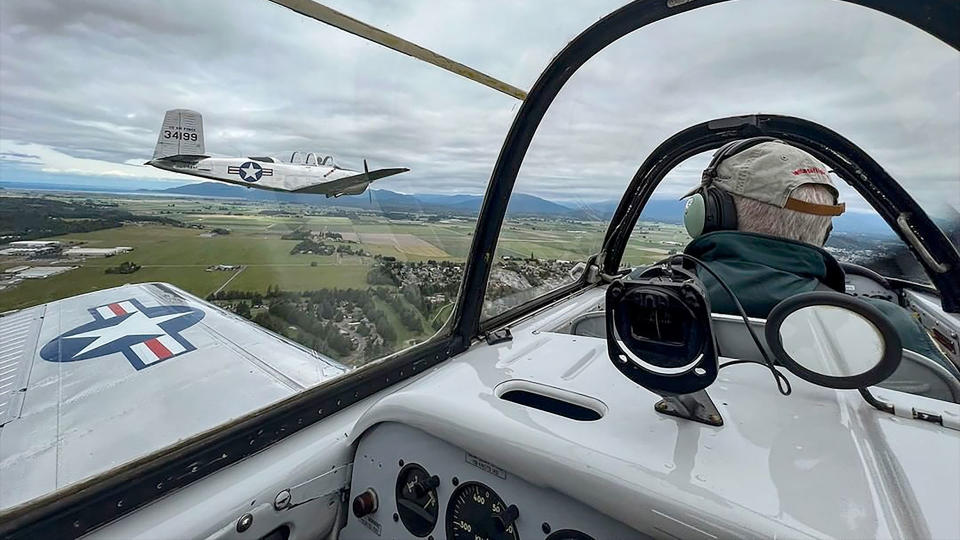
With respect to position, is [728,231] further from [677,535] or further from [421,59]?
[421,59]

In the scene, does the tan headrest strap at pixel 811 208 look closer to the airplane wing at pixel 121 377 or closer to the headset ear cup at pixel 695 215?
the headset ear cup at pixel 695 215

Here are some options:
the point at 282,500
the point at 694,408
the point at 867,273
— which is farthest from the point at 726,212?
the point at 867,273

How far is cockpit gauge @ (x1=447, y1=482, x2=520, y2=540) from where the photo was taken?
832 mm

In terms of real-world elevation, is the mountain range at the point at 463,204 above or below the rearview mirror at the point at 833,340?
above

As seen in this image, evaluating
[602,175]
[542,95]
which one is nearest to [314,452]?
[542,95]

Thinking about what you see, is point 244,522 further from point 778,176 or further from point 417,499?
point 778,176

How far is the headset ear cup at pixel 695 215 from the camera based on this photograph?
1.43m

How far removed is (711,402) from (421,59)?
1.27 meters

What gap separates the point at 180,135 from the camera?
0.91 m

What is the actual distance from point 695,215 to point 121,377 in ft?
6.22

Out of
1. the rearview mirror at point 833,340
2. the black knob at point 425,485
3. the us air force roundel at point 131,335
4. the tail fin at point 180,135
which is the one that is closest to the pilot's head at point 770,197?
the rearview mirror at point 833,340

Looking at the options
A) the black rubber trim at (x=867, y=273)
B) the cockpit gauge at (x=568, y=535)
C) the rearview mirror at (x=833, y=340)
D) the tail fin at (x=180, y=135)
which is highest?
the tail fin at (x=180, y=135)

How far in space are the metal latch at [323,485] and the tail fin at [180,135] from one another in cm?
85

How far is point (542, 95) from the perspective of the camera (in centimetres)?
150
